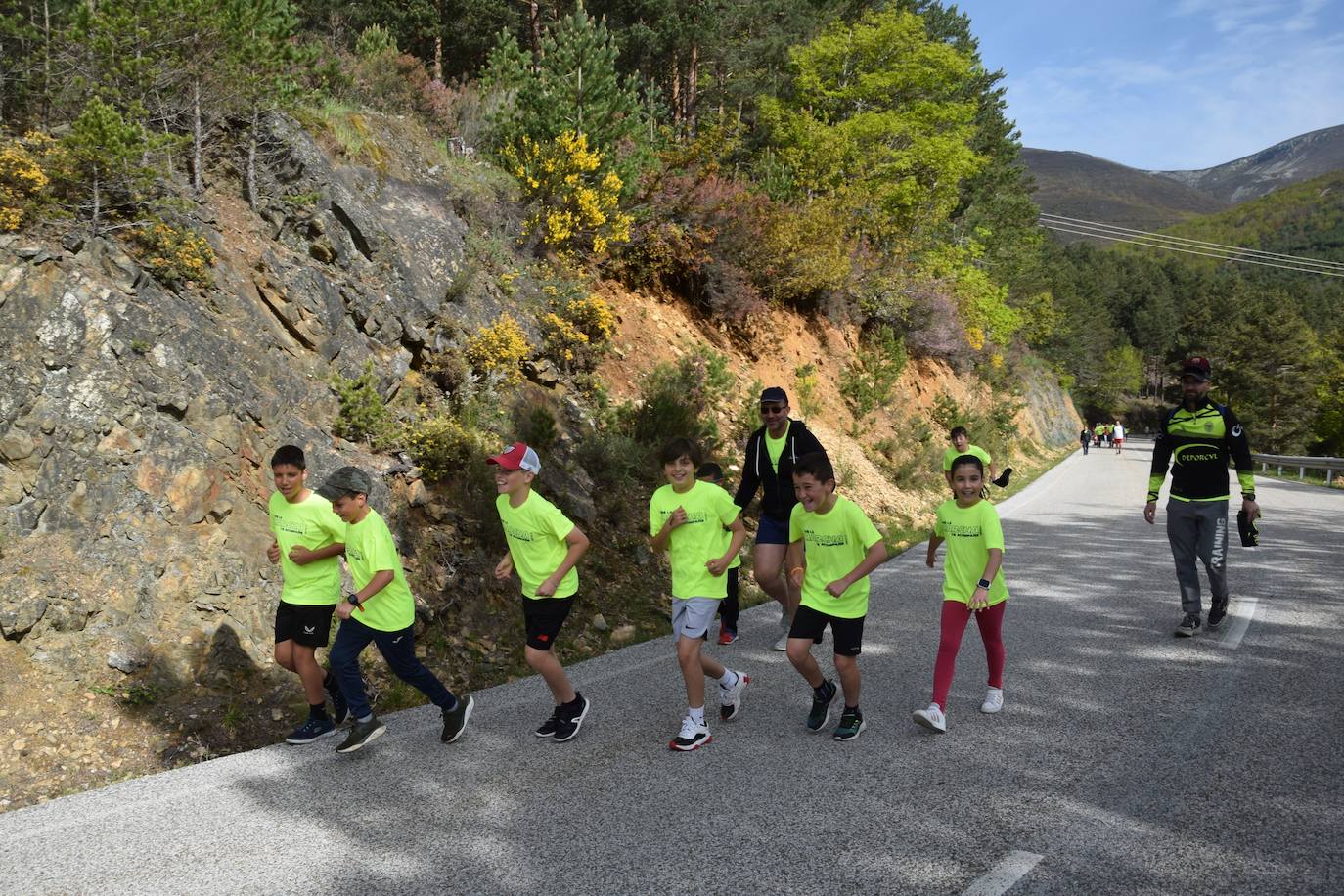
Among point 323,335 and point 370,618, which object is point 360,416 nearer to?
point 323,335

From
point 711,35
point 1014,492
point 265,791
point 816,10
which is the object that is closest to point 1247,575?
point 265,791

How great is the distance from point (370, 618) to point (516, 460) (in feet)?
4.00

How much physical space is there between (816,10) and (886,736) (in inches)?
1157

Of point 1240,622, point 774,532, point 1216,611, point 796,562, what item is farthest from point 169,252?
point 1240,622

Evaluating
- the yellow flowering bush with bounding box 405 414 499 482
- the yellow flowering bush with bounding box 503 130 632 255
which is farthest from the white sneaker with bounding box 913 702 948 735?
the yellow flowering bush with bounding box 503 130 632 255

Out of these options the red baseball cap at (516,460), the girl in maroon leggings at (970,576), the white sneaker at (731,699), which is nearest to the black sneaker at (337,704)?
A: the red baseball cap at (516,460)

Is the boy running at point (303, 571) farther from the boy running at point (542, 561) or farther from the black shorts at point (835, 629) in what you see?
the black shorts at point (835, 629)

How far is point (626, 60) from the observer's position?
2678cm

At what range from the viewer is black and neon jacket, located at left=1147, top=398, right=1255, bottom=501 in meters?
7.00

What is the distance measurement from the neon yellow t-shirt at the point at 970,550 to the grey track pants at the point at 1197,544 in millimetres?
2694

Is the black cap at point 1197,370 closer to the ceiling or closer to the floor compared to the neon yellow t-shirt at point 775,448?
closer to the ceiling

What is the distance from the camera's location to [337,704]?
545 centimetres

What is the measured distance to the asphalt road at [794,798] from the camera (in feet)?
11.3

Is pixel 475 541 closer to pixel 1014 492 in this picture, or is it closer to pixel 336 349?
pixel 336 349
